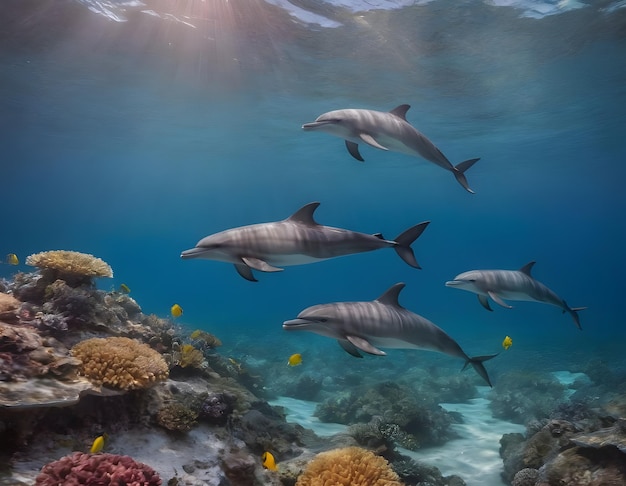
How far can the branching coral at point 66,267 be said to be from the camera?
8.05 meters

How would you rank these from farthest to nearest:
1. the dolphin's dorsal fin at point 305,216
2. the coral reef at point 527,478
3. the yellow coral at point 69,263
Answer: the yellow coral at point 69,263, the coral reef at point 527,478, the dolphin's dorsal fin at point 305,216

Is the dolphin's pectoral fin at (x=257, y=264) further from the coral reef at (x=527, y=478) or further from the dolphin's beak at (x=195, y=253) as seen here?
the coral reef at (x=527, y=478)

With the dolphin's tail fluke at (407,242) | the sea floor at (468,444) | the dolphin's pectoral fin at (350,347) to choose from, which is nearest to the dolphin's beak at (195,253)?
the dolphin's pectoral fin at (350,347)

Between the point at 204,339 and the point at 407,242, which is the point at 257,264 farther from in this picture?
the point at 204,339

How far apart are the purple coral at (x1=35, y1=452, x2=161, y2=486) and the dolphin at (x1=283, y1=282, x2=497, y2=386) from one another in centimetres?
231

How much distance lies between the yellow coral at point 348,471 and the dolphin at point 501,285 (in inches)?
167

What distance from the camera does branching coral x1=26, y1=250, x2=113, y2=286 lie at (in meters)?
8.05

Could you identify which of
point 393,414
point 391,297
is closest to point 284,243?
point 391,297

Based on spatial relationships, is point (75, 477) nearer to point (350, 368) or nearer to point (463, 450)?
point (463, 450)

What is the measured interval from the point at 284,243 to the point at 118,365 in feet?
9.65

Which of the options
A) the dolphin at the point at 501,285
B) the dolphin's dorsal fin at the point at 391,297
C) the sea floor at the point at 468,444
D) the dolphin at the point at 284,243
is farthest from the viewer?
the dolphin at the point at 501,285

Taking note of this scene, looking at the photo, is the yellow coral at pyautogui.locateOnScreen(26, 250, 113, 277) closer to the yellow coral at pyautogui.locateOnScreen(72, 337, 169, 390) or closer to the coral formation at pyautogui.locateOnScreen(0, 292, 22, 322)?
the coral formation at pyautogui.locateOnScreen(0, 292, 22, 322)

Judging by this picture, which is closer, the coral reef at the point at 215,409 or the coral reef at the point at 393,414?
the coral reef at the point at 215,409

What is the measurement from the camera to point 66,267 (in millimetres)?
→ 8031
